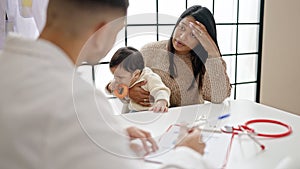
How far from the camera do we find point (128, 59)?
871 mm

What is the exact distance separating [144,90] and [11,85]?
2.41 ft

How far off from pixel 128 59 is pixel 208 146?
342 millimetres

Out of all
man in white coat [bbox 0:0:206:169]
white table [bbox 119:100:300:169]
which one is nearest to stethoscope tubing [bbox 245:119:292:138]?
white table [bbox 119:100:300:169]

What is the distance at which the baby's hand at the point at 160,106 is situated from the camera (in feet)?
3.63

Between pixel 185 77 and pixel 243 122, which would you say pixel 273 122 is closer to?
pixel 243 122

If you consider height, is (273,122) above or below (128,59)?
below

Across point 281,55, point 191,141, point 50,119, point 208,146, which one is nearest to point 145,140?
point 191,141

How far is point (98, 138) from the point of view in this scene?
372 mm

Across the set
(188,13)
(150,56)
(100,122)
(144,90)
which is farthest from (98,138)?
(188,13)

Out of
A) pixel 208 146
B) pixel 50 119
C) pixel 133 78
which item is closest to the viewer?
pixel 50 119

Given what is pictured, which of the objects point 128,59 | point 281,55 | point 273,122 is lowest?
point 273,122

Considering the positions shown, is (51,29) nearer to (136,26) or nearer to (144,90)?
(136,26)

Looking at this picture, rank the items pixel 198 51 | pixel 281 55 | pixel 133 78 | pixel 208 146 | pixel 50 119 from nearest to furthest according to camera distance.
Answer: pixel 50 119
pixel 208 146
pixel 133 78
pixel 198 51
pixel 281 55

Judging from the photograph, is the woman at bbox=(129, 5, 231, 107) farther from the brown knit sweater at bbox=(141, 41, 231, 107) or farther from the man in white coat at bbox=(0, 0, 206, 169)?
the man in white coat at bbox=(0, 0, 206, 169)
